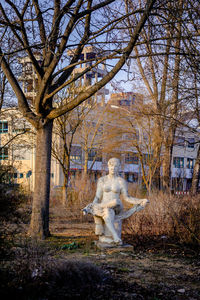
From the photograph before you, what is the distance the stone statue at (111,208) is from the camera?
8.29 meters

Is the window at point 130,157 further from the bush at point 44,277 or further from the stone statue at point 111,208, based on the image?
the bush at point 44,277

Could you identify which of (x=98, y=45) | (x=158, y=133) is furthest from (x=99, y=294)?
(x=158, y=133)

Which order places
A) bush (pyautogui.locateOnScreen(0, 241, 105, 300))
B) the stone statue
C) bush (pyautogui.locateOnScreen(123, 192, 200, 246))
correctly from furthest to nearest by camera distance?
bush (pyautogui.locateOnScreen(123, 192, 200, 246)) → the stone statue → bush (pyautogui.locateOnScreen(0, 241, 105, 300))

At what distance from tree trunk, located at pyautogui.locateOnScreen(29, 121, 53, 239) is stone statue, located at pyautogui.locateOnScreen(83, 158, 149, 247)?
4.93 ft

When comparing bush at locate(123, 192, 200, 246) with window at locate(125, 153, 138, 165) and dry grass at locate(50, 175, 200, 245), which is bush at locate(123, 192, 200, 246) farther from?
window at locate(125, 153, 138, 165)

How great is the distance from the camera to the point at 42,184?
30.7ft

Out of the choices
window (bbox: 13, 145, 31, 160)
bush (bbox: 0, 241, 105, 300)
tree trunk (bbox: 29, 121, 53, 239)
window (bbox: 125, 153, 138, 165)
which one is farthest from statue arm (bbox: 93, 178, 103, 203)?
window (bbox: 125, 153, 138, 165)

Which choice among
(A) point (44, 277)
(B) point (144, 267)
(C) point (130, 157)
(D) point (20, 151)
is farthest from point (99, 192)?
(C) point (130, 157)

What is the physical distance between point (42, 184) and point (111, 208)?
2.06 metres

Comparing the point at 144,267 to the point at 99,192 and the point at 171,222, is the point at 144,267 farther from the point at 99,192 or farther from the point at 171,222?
the point at 171,222

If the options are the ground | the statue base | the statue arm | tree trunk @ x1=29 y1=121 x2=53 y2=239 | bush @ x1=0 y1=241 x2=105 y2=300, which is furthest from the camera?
tree trunk @ x1=29 y1=121 x2=53 y2=239

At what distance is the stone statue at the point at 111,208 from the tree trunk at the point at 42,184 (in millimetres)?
1502

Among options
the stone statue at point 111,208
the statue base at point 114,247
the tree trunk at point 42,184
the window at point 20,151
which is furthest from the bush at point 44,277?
the window at point 20,151

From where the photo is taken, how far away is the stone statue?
8.29m
